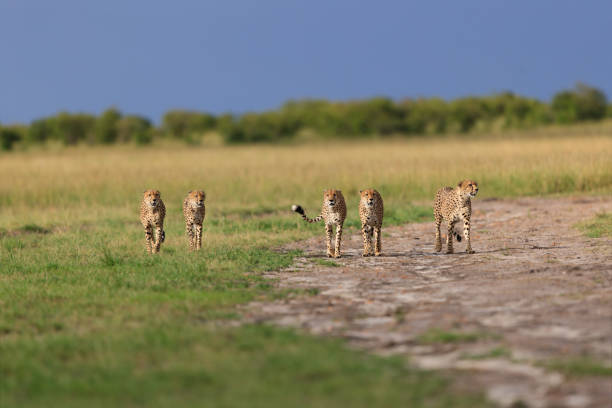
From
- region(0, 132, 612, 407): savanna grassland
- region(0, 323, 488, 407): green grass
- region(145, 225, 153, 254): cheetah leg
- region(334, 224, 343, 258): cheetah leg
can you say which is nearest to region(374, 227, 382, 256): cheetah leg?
region(334, 224, 343, 258): cheetah leg

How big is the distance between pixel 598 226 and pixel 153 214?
241 inches

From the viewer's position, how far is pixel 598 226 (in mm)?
11977

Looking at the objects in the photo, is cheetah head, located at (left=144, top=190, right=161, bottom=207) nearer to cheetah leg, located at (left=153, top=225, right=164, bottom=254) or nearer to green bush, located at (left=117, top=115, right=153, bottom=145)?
cheetah leg, located at (left=153, top=225, right=164, bottom=254)

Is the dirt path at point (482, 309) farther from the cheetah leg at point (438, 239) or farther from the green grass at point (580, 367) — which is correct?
the cheetah leg at point (438, 239)

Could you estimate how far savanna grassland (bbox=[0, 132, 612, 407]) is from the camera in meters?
4.79

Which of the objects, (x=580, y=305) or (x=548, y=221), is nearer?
(x=580, y=305)

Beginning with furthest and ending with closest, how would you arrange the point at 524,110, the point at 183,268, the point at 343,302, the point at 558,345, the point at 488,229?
1. the point at 524,110
2. the point at 488,229
3. the point at 183,268
4. the point at 343,302
5. the point at 558,345

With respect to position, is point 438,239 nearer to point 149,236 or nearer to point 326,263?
point 326,263

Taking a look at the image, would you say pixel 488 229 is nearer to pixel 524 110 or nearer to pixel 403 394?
pixel 403 394

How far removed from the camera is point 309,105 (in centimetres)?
6775

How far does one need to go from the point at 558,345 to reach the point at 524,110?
53.2 metres

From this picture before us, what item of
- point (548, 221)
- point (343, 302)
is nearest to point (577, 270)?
point (343, 302)

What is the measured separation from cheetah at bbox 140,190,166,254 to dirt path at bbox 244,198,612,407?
5.66 ft

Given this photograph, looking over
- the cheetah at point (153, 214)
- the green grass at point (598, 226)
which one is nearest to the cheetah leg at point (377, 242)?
the cheetah at point (153, 214)
